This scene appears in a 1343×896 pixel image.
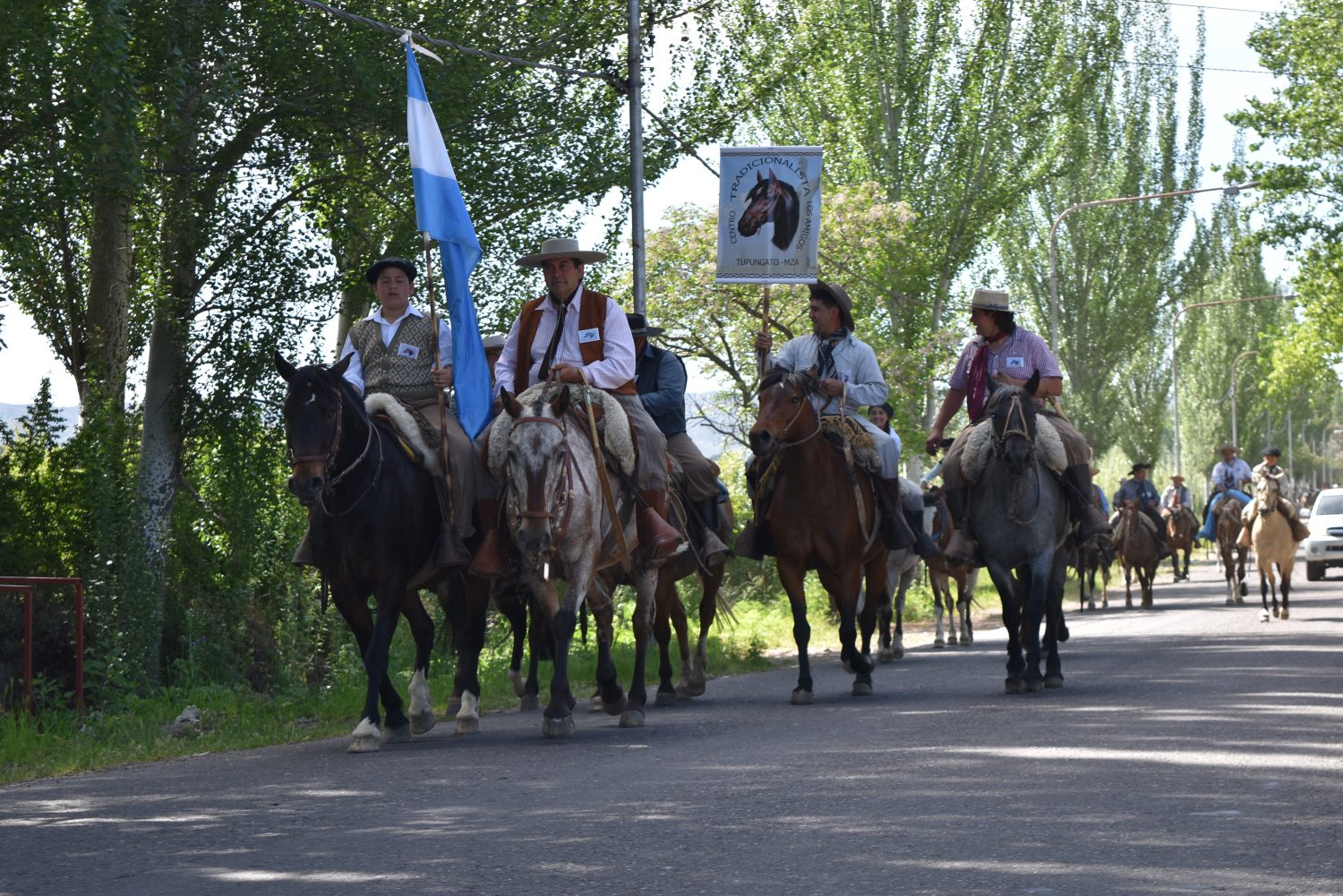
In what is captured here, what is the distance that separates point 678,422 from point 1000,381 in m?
2.60

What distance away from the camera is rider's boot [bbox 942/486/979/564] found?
14742 mm

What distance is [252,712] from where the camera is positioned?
1491cm

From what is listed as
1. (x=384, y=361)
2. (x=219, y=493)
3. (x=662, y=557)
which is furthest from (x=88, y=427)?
(x=662, y=557)

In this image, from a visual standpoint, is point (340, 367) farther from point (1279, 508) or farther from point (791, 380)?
point (1279, 508)

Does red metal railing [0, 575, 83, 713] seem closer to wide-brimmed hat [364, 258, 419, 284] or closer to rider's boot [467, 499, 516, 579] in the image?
wide-brimmed hat [364, 258, 419, 284]

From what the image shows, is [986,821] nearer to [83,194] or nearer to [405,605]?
[405,605]

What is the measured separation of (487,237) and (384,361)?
8.64m

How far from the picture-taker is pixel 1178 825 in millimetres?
7574

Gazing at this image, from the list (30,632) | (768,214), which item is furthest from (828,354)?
(30,632)

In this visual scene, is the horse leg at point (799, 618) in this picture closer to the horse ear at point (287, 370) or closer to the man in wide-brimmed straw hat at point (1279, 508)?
the horse ear at point (287, 370)

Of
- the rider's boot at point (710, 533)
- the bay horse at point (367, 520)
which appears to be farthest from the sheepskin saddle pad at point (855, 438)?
the bay horse at point (367, 520)

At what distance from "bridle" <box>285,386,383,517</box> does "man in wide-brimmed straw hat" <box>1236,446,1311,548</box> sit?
17.5m

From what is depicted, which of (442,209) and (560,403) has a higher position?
(442,209)

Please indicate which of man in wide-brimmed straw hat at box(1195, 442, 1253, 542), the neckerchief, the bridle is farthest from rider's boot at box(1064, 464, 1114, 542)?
man in wide-brimmed straw hat at box(1195, 442, 1253, 542)
